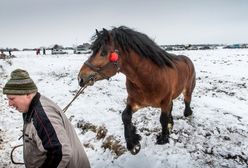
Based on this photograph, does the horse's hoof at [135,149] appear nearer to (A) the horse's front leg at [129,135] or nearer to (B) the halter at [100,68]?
(A) the horse's front leg at [129,135]

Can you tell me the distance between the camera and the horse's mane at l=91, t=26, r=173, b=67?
15.4 ft

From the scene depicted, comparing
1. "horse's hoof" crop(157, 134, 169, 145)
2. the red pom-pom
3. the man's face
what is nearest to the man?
the man's face

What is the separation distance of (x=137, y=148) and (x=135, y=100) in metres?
0.95

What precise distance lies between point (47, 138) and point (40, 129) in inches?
3.7

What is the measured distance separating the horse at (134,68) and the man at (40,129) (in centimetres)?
206

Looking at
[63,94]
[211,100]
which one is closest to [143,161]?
[211,100]

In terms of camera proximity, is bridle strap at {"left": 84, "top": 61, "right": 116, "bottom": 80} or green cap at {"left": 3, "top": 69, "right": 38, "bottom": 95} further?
bridle strap at {"left": 84, "top": 61, "right": 116, "bottom": 80}

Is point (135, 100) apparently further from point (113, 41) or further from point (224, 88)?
point (224, 88)

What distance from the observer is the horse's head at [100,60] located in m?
4.57

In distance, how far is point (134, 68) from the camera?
5066 millimetres

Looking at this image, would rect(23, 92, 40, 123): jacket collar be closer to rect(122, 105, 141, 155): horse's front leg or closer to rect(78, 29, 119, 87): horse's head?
rect(78, 29, 119, 87): horse's head

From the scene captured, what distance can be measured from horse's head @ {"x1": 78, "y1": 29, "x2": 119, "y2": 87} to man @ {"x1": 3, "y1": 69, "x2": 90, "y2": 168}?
205 cm

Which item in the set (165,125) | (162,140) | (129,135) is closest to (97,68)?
(129,135)

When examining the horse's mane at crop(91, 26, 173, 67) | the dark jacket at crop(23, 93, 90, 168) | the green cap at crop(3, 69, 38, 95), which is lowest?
the dark jacket at crop(23, 93, 90, 168)
